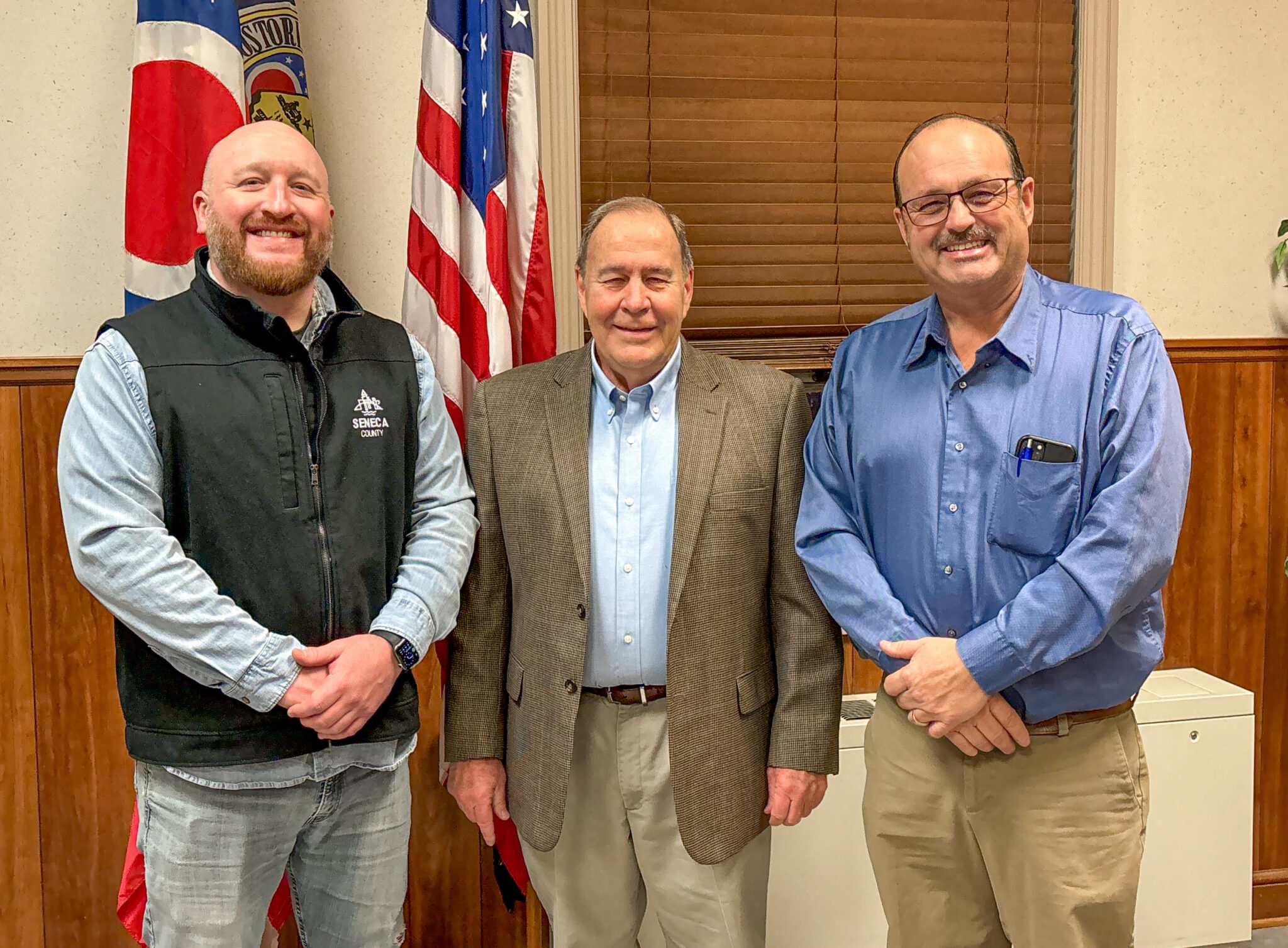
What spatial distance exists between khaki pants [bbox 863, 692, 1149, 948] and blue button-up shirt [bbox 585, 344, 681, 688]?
433mm

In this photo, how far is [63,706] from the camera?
92.4 inches

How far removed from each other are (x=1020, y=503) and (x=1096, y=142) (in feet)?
5.30

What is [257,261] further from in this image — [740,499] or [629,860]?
[629,860]

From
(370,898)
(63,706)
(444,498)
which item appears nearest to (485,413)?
(444,498)

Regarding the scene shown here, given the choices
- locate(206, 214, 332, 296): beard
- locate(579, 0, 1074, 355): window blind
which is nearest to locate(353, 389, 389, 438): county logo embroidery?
locate(206, 214, 332, 296): beard

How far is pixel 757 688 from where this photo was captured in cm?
178

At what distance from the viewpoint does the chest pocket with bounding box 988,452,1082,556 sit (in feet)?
5.08

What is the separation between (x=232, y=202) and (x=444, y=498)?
56cm

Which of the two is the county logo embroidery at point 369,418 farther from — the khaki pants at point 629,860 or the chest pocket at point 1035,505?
the chest pocket at point 1035,505

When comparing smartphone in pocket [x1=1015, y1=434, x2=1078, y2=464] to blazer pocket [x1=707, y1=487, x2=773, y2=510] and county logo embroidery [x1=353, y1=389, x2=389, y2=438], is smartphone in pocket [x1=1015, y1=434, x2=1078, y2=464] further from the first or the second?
county logo embroidery [x1=353, y1=389, x2=389, y2=438]

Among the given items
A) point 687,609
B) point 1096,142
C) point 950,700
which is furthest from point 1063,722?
point 1096,142

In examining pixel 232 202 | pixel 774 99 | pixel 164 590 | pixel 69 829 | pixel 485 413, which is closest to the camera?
pixel 164 590

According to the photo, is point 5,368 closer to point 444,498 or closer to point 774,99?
point 444,498

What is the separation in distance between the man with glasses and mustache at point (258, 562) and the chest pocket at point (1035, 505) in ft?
2.83
